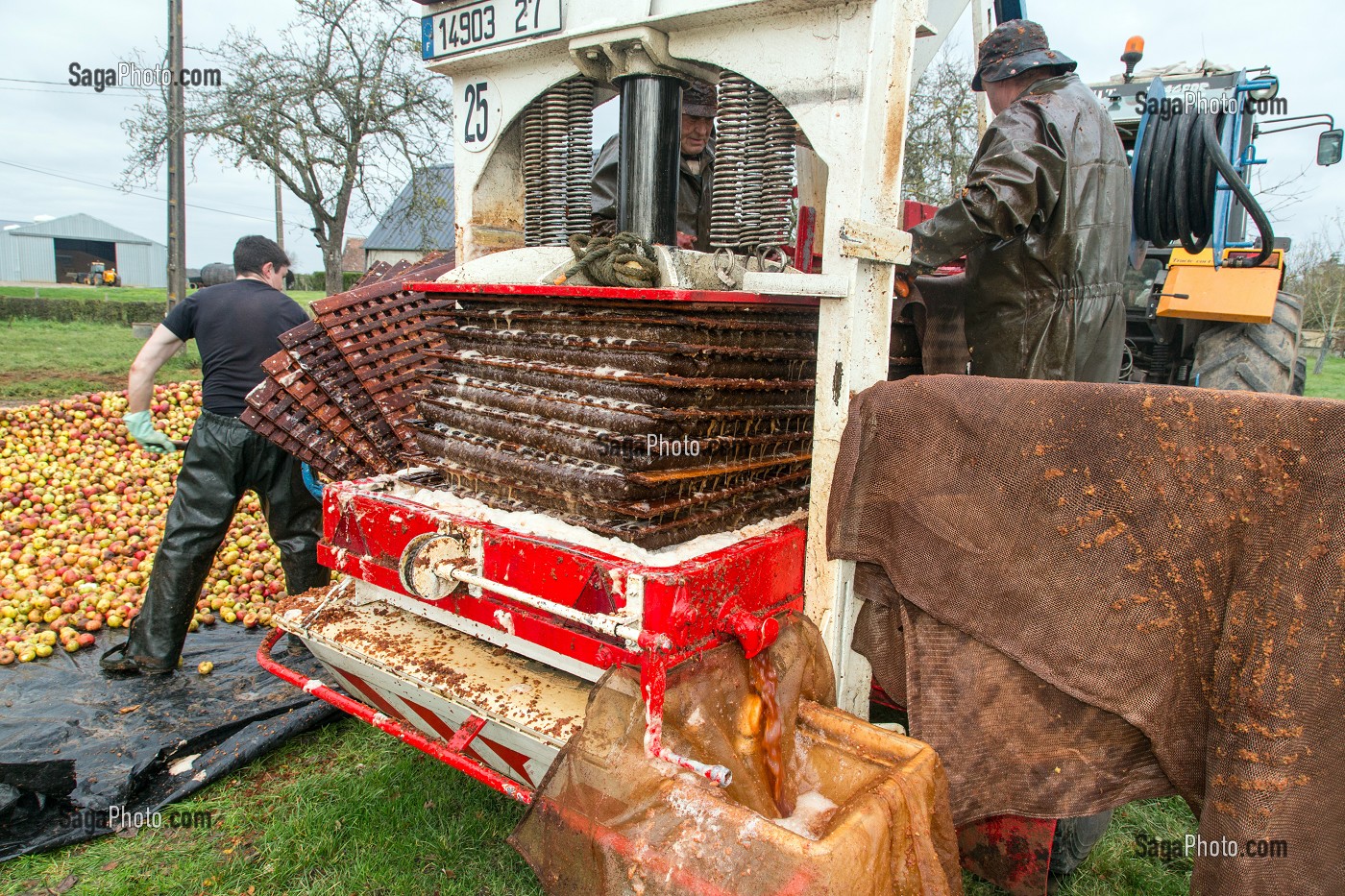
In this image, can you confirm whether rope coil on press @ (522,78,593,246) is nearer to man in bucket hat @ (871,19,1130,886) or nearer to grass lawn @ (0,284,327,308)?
man in bucket hat @ (871,19,1130,886)

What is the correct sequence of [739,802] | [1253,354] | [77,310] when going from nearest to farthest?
[739,802] < [1253,354] < [77,310]

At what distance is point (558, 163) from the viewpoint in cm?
367

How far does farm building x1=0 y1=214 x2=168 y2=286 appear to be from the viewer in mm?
64125

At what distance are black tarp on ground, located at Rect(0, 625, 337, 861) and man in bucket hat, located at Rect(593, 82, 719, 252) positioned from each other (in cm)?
296

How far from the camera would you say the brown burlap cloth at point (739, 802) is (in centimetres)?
184

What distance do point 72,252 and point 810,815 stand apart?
8322 centimetres

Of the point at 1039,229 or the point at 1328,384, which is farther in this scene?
the point at 1328,384

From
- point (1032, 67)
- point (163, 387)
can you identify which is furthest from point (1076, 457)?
point (163, 387)

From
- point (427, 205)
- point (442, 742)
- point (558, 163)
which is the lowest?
point (442, 742)

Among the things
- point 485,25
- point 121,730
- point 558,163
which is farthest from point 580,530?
point 121,730

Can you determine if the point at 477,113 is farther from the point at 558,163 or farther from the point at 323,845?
the point at 323,845

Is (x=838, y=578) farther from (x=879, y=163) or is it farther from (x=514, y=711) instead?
(x=879, y=163)

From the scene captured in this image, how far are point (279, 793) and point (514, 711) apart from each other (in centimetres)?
165

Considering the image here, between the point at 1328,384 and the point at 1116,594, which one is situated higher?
the point at 1328,384
